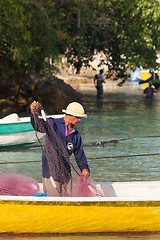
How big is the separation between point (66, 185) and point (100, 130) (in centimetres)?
1185

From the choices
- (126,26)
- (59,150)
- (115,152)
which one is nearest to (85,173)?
(59,150)

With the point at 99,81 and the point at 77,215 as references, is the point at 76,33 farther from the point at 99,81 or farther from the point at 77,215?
the point at 77,215

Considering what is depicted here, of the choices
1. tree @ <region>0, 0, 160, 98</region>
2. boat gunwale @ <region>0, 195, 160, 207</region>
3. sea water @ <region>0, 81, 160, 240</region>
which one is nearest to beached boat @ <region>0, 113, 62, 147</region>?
sea water @ <region>0, 81, 160, 240</region>

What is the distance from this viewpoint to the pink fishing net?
801cm

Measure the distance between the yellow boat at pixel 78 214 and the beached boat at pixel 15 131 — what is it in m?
7.66

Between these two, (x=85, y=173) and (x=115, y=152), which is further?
(x=115, y=152)

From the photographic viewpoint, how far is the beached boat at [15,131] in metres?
14.9

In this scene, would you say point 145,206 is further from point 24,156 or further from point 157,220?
point 24,156

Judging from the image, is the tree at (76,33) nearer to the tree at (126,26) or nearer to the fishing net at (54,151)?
the tree at (126,26)

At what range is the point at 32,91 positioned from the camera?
2573cm

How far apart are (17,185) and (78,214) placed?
4.52ft

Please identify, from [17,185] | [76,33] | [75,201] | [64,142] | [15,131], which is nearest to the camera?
[75,201]

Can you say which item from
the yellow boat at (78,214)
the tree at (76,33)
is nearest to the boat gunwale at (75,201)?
the yellow boat at (78,214)

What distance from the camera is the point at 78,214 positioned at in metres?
7.14
